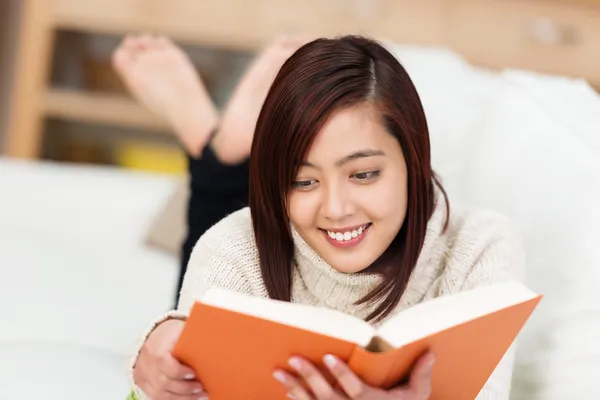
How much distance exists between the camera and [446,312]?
0.73 m

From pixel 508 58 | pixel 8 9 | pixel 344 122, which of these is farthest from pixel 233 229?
pixel 8 9

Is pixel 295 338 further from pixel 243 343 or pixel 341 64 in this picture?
pixel 341 64

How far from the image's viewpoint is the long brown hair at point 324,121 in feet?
2.84

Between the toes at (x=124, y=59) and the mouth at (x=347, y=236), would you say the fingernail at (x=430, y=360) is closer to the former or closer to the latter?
the mouth at (x=347, y=236)

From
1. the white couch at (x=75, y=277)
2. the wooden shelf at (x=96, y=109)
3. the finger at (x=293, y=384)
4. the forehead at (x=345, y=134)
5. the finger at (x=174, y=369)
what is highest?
the forehead at (x=345, y=134)

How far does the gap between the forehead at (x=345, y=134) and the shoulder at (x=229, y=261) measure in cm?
21

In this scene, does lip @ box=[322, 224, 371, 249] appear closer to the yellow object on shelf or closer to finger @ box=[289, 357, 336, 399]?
finger @ box=[289, 357, 336, 399]

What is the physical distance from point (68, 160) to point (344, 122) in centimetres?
188

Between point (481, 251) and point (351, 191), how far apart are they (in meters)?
0.24

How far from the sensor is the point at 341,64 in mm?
886

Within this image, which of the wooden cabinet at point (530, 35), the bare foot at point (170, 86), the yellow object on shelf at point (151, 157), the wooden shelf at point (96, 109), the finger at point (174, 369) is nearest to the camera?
the finger at point (174, 369)

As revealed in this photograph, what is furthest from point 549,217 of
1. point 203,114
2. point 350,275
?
point 203,114

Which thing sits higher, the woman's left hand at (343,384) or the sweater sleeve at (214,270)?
the woman's left hand at (343,384)

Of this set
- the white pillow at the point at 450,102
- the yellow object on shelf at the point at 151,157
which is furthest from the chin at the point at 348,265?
the yellow object on shelf at the point at 151,157
